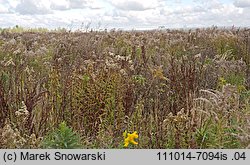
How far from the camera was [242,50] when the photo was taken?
34.4 ft

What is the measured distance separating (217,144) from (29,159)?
1.64m

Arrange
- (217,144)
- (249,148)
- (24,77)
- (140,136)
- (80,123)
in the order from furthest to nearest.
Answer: (24,77) → (80,123) → (140,136) → (217,144) → (249,148)

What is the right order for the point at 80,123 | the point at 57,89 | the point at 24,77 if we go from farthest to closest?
the point at 24,77 < the point at 57,89 < the point at 80,123

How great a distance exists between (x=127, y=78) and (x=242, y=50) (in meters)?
5.38

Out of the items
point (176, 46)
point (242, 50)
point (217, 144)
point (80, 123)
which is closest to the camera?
point (217, 144)

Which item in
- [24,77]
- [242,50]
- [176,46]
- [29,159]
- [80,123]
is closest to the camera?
[29,159]

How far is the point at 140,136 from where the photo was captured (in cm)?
477

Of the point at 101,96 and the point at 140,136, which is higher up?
the point at 101,96

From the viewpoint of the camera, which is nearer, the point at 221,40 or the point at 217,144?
the point at 217,144

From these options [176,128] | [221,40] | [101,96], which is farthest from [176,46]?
[176,128]

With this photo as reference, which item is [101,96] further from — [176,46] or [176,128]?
[176,46]

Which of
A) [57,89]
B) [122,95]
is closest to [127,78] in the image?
[122,95]

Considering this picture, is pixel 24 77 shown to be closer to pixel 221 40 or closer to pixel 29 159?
pixel 29 159

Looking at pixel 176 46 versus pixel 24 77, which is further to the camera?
pixel 176 46
